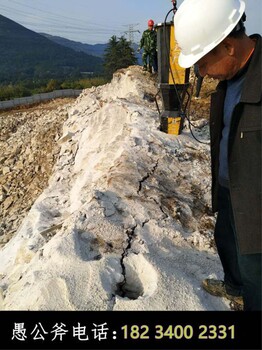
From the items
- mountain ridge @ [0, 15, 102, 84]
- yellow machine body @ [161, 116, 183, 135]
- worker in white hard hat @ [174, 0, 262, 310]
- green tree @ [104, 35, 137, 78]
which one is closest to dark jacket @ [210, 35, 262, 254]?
worker in white hard hat @ [174, 0, 262, 310]

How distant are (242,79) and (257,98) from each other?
0.64ft

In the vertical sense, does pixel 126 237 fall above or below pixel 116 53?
below

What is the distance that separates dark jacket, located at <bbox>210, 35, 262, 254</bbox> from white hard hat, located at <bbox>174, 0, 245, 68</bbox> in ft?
0.56

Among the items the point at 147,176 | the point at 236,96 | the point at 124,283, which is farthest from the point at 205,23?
the point at 147,176

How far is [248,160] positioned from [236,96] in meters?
0.36

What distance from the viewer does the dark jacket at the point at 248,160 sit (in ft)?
4.93

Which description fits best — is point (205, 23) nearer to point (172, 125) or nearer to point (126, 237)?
point (126, 237)

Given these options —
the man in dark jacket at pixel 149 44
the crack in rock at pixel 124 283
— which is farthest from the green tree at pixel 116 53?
the crack in rock at pixel 124 283

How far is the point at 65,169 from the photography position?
6105mm

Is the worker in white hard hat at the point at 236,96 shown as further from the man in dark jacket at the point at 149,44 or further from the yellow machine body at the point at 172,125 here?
the man in dark jacket at the point at 149,44

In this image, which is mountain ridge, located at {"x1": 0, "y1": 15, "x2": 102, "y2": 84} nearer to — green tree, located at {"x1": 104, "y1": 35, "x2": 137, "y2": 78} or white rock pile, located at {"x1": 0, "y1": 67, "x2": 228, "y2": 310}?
green tree, located at {"x1": 104, "y1": 35, "x2": 137, "y2": 78}

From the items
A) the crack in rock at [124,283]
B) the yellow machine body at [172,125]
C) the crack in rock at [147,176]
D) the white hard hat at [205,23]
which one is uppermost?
the white hard hat at [205,23]

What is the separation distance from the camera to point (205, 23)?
1644mm

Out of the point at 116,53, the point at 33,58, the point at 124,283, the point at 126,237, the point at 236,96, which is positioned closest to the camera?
the point at 236,96
